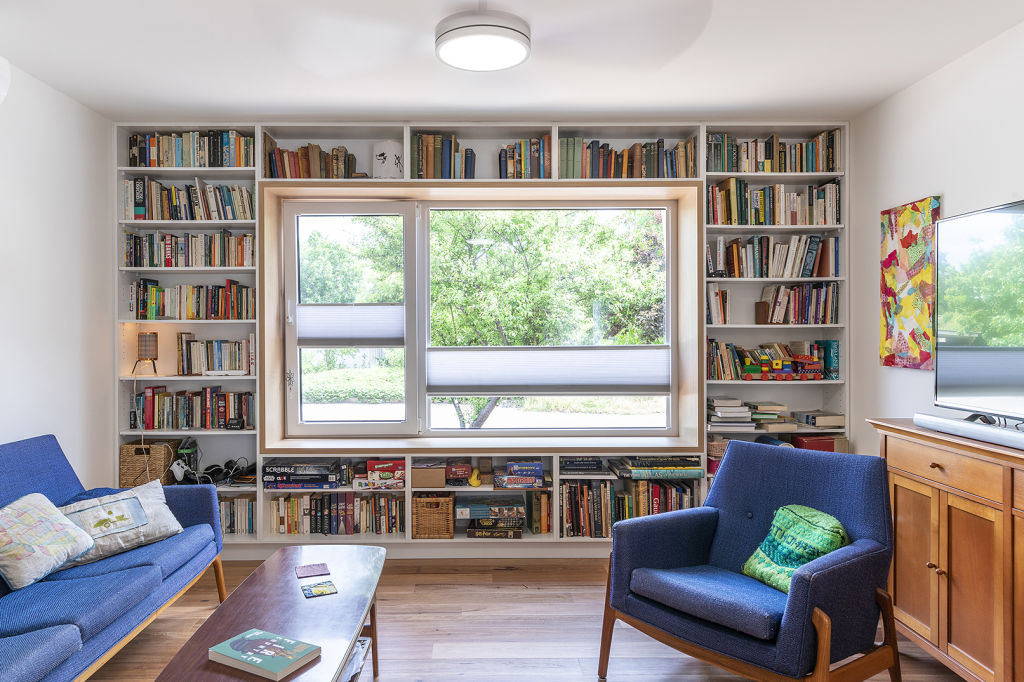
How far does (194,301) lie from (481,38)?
243 cm

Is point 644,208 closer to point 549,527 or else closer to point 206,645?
point 549,527

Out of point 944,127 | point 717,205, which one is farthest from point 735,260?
point 944,127

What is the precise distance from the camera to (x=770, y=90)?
3270 mm

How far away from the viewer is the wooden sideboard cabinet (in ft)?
6.71

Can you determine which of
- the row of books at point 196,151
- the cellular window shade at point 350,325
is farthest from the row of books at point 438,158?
the row of books at point 196,151

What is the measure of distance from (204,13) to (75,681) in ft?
7.94

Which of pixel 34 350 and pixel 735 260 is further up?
pixel 735 260

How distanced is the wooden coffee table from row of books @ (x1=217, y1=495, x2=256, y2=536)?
1.31m

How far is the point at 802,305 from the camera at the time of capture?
378 centimetres

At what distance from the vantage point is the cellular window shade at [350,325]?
13.2 feet

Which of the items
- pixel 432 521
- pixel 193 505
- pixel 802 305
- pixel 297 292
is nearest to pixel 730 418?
pixel 802 305

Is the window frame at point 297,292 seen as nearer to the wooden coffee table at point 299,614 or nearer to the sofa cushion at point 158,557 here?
the sofa cushion at point 158,557

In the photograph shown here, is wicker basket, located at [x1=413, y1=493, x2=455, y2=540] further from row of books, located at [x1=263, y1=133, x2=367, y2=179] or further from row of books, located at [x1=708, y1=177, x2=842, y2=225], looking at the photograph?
row of books, located at [x1=708, y1=177, x2=842, y2=225]

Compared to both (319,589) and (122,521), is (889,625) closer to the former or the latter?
(319,589)
